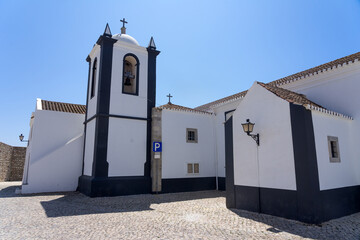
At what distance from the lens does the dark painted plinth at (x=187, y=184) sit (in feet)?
38.8

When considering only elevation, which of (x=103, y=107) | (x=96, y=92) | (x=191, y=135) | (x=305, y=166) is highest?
(x=96, y=92)

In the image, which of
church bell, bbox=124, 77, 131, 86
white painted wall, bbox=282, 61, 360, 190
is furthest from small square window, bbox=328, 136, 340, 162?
church bell, bbox=124, 77, 131, 86

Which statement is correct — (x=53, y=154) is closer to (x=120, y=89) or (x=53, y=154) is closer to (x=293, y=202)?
(x=120, y=89)

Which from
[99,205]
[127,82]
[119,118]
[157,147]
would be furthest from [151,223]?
[127,82]

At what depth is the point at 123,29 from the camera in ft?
44.4

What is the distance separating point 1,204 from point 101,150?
407 centimetres

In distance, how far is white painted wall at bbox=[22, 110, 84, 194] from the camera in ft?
39.7

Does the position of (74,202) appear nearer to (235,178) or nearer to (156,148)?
(156,148)

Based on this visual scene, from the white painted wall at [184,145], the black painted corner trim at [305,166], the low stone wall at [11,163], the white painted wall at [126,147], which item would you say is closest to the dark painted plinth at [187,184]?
the white painted wall at [184,145]

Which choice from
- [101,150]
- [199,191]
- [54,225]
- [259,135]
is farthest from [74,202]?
[259,135]

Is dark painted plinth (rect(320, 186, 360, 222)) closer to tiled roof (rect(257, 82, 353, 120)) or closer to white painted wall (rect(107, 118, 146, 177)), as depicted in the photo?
tiled roof (rect(257, 82, 353, 120))

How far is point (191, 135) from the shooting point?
13148 millimetres

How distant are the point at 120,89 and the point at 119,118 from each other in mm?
1516

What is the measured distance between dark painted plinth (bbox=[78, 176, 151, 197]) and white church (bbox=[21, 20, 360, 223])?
0.15 ft
